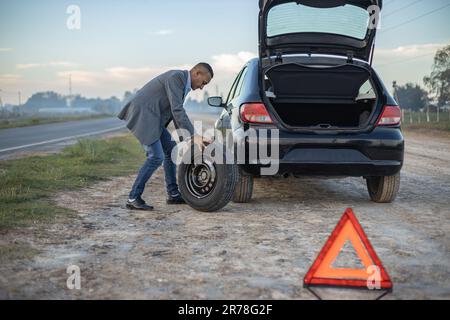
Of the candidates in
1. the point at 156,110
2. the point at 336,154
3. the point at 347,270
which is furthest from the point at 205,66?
the point at 347,270

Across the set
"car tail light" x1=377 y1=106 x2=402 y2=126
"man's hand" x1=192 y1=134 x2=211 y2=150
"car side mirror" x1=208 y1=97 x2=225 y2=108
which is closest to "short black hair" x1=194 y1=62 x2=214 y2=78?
"man's hand" x1=192 y1=134 x2=211 y2=150

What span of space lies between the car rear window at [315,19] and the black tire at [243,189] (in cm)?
174

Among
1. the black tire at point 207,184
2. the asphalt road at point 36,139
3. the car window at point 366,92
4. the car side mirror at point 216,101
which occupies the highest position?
the car window at point 366,92

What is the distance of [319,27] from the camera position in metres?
5.91

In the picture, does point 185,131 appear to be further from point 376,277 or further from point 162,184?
point 376,277

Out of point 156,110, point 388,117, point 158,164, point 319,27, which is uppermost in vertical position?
point 319,27

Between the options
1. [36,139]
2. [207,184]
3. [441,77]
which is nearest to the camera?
[207,184]

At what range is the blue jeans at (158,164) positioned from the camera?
213 inches

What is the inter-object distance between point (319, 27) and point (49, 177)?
4313mm

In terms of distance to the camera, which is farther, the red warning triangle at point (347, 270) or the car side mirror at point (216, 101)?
the car side mirror at point (216, 101)

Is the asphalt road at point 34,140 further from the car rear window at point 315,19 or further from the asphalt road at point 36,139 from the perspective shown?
the car rear window at point 315,19

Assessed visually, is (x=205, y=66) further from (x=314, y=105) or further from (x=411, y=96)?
(x=411, y=96)

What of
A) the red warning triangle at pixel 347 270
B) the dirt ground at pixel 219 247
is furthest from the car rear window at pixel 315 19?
the red warning triangle at pixel 347 270

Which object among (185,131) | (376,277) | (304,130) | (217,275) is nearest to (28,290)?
(217,275)
